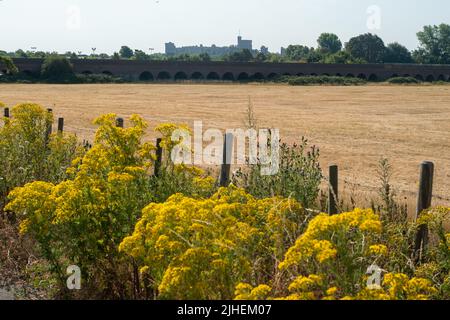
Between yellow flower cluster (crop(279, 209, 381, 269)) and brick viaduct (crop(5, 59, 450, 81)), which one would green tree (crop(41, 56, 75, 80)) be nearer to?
brick viaduct (crop(5, 59, 450, 81))

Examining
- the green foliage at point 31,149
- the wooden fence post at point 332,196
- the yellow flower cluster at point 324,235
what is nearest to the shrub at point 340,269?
the yellow flower cluster at point 324,235

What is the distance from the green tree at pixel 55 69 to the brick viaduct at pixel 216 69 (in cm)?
191

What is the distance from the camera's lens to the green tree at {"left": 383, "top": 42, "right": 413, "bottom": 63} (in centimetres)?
17512

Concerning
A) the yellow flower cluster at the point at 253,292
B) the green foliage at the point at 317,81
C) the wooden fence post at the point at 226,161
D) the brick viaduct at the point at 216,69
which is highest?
the brick viaduct at the point at 216,69

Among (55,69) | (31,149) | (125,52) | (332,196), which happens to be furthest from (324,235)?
(125,52)

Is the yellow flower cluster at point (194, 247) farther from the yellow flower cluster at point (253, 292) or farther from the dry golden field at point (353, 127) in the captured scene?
the dry golden field at point (353, 127)

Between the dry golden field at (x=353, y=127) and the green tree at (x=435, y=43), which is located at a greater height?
the green tree at (x=435, y=43)

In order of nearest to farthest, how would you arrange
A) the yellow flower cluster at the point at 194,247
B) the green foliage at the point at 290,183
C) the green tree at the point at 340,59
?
the yellow flower cluster at the point at 194,247, the green foliage at the point at 290,183, the green tree at the point at 340,59

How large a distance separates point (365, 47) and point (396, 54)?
1410 centimetres

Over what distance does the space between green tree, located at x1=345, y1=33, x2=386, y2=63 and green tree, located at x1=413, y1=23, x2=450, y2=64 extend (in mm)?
11559

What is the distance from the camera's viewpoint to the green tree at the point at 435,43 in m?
168

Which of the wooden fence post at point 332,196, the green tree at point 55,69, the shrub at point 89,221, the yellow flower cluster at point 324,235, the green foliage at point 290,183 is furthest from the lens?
the green tree at point 55,69

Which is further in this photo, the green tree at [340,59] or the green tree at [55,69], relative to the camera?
the green tree at [340,59]
